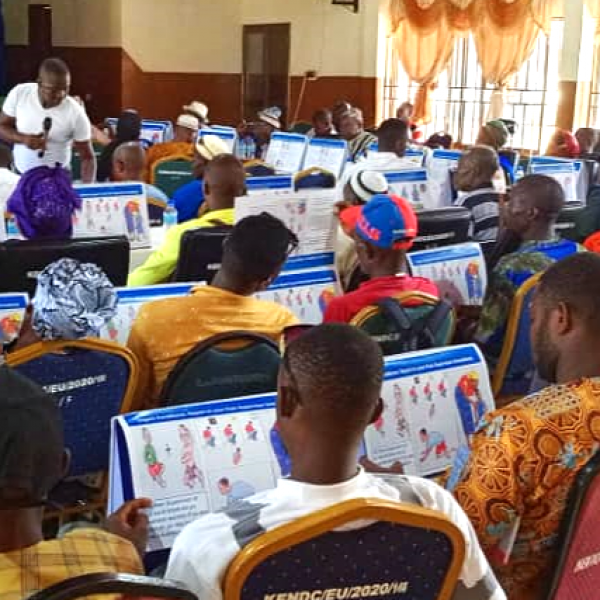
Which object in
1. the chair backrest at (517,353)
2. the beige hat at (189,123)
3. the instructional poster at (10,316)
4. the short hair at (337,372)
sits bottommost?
the chair backrest at (517,353)

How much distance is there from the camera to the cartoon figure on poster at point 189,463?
189 cm

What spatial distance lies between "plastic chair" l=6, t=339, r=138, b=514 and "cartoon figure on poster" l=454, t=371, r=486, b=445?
2.57 feet

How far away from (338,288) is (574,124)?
22.2 ft

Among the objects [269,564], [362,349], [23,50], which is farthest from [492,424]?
[23,50]

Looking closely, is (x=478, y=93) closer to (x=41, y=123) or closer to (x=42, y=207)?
(x=41, y=123)

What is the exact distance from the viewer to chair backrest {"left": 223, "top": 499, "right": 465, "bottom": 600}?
132cm

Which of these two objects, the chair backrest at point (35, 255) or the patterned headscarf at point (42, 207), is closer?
the chair backrest at point (35, 255)

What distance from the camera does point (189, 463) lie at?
6.24ft

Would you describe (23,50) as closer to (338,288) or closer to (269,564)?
(338,288)

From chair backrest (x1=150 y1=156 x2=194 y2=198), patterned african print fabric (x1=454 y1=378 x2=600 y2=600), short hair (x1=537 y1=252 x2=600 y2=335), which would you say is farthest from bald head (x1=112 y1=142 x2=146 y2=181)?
patterned african print fabric (x1=454 y1=378 x2=600 y2=600)

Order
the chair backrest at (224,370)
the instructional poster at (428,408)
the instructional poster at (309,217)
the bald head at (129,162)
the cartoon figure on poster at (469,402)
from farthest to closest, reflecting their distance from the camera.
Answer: the bald head at (129,162)
the instructional poster at (309,217)
the chair backrest at (224,370)
the cartoon figure on poster at (469,402)
the instructional poster at (428,408)

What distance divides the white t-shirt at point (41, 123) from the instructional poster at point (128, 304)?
8.97 ft

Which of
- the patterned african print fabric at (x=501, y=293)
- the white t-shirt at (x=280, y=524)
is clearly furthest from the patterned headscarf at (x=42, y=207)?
the white t-shirt at (x=280, y=524)

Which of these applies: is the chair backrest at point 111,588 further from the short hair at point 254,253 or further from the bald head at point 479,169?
the bald head at point 479,169
